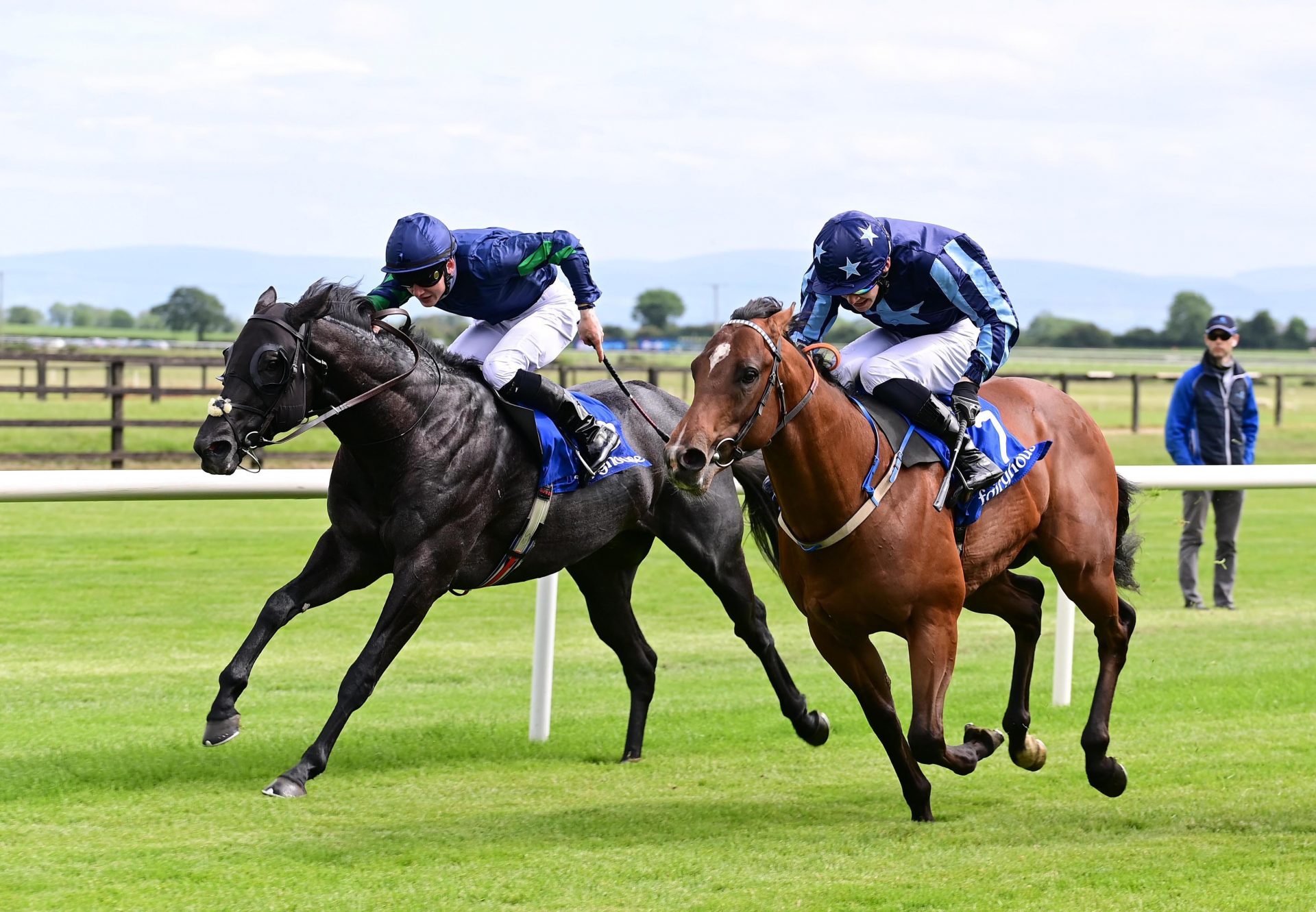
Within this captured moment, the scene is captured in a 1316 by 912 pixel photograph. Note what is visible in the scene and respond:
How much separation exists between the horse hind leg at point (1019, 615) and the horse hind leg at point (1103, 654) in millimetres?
208

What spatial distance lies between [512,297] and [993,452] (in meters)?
1.83

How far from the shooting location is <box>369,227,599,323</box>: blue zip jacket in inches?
217

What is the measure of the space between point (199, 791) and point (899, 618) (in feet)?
7.52

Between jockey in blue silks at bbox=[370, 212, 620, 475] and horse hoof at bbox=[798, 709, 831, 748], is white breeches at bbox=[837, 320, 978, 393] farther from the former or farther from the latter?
horse hoof at bbox=[798, 709, 831, 748]

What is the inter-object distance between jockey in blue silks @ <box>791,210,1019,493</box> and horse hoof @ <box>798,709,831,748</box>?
146 centimetres

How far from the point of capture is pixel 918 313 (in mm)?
5137

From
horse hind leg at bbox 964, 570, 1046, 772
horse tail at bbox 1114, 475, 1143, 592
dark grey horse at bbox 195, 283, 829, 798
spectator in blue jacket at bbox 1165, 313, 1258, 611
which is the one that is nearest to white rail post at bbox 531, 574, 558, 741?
dark grey horse at bbox 195, 283, 829, 798

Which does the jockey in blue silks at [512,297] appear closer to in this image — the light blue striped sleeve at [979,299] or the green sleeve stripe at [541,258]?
the green sleeve stripe at [541,258]

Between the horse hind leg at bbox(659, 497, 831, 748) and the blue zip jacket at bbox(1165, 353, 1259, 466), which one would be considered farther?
the blue zip jacket at bbox(1165, 353, 1259, 466)

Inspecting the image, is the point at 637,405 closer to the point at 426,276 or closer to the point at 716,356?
the point at 426,276

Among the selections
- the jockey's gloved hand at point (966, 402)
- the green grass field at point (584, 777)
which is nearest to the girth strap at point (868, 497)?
the jockey's gloved hand at point (966, 402)

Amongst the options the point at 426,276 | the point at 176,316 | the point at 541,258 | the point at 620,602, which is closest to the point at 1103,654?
the point at 620,602

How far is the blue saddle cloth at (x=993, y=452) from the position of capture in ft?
15.7

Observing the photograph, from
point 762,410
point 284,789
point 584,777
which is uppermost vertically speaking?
point 762,410
